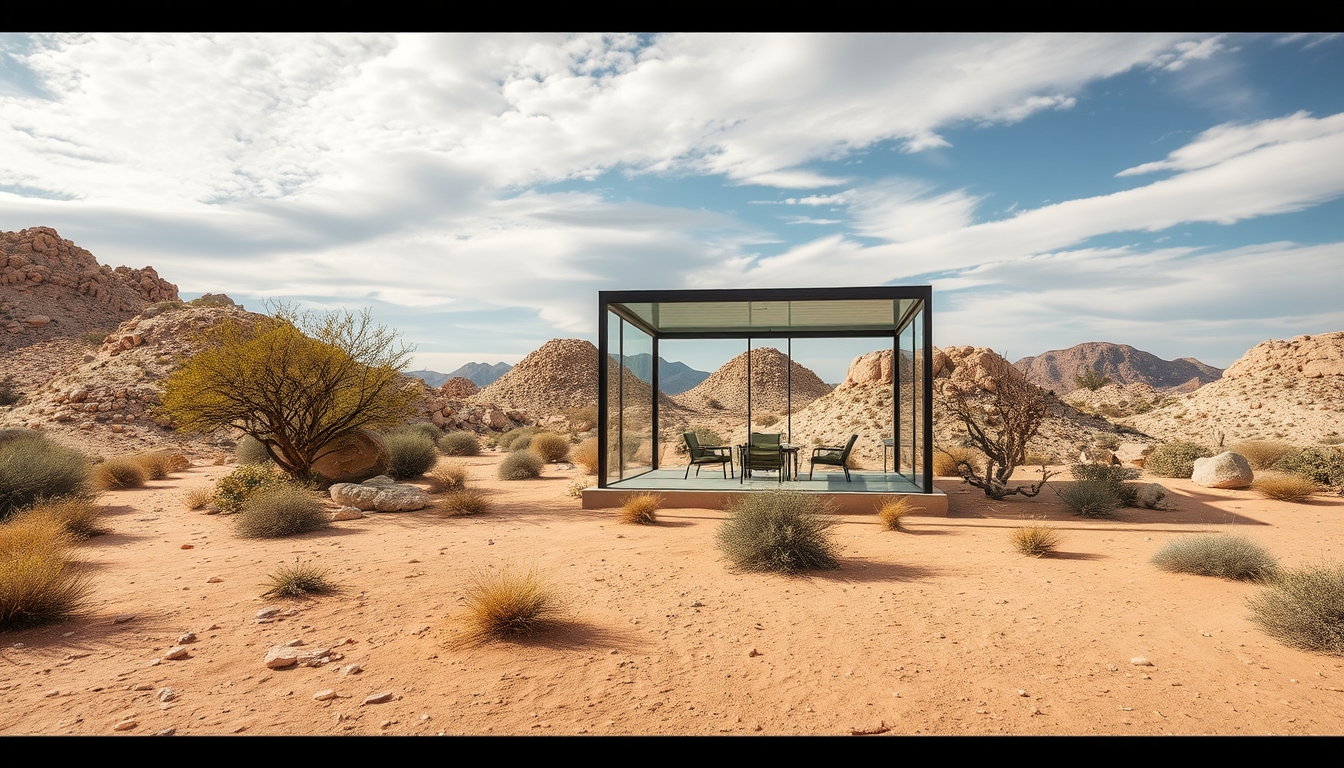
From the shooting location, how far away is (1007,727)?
2.95m

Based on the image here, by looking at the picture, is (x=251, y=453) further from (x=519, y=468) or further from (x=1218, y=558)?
(x=1218, y=558)

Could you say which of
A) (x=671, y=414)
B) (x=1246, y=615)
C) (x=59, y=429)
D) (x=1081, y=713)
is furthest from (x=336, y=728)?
(x=671, y=414)

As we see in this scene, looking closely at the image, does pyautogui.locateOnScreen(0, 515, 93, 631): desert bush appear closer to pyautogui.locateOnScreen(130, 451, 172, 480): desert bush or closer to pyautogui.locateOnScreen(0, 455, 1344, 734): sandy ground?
pyautogui.locateOnScreen(0, 455, 1344, 734): sandy ground

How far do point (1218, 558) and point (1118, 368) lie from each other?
74447 millimetres

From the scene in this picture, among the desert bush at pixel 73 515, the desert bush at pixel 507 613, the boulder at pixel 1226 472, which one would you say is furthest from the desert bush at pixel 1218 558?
the desert bush at pixel 73 515

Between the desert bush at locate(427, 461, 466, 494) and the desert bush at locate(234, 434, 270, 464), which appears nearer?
the desert bush at locate(427, 461, 466, 494)

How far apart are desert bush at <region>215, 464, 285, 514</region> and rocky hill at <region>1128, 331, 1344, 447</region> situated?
2887 centimetres

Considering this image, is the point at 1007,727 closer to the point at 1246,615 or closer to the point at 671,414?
the point at 1246,615

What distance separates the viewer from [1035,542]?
6.51 m

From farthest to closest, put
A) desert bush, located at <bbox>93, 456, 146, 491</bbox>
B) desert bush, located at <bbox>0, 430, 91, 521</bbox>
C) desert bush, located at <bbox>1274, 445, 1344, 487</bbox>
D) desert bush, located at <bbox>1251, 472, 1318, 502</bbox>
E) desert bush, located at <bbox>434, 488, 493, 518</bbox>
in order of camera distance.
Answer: desert bush, located at <bbox>93, 456, 146, 491</bbox>
desert bush, located at <bbox>1274, 445, 1344, 487</bbox>
desert bush, located at <bbox>1251, 472, 1318, 502</bbox>
desert bush, located at <bbox>434, 488, 493, 518</bbox>
desert bush, located at <bbox>0, 430, 91, 521</bbox>

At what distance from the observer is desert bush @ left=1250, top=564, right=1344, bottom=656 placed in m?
3.89

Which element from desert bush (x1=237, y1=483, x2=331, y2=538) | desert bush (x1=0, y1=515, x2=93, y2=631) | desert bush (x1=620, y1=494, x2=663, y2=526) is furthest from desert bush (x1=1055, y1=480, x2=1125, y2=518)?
desert bush (x1=0, y1=515, x2=93, y2=631)

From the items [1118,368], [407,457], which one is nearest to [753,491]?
[407,457]
